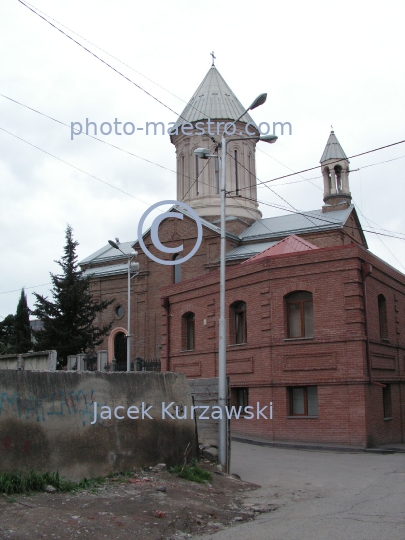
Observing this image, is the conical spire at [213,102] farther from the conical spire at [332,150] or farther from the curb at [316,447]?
the curb at [316,447]

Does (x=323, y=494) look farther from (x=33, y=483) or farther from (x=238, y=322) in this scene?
(x=238, y=322)

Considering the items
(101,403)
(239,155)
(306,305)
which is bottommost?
(101,403)

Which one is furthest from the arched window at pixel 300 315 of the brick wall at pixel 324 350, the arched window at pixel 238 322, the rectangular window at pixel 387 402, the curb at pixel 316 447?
the curb at pixel 316 447

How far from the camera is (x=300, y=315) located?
2011 cm

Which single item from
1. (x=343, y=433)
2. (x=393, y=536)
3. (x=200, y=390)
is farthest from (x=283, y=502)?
(x=343, y=433)

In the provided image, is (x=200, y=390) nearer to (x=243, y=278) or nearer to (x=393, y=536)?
(x=393, y=536)

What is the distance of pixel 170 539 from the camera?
7723 millimetres

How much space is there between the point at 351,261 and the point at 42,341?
18195 mm

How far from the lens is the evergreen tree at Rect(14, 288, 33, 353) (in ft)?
107

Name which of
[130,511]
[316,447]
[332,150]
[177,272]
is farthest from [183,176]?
[130,511]

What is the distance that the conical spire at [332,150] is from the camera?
133 ft

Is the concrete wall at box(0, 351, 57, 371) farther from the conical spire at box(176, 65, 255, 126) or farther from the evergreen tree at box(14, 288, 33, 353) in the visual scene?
the conical spire at box(176, 65, 255, 126)

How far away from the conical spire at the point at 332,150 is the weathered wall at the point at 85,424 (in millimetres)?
31472

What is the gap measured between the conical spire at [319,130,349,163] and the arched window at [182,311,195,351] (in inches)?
798
